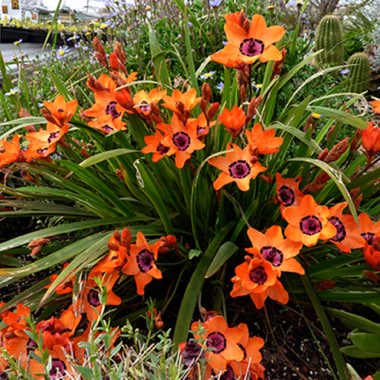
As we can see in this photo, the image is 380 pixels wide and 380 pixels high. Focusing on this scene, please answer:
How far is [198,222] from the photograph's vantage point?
5.37 feet

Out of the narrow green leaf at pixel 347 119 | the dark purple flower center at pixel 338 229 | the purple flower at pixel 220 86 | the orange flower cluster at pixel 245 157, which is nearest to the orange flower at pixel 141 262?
the orange flower cluster at pixel 245 157

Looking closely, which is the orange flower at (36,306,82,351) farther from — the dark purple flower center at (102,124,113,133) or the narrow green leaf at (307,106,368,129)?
the narrow green leaf at (307,106,368,129)

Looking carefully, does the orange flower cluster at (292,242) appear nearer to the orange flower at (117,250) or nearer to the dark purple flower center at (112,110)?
the orange flower at (117,250)

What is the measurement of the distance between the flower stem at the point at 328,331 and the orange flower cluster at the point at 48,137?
2.38 feet

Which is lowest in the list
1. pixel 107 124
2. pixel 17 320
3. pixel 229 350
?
pixel 17 320

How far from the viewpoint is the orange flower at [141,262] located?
4.54ft

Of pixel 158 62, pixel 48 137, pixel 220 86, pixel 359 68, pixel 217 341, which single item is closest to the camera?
pixel 217 341

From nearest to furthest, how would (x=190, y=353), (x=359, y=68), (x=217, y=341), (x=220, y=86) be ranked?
(x=190, y=353) < (x=217, y=341) < (x=220, y=86) < (x=359, y=68)

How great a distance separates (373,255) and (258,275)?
0.86 ft

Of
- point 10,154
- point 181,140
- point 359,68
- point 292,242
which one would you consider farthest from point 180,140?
point 359,68

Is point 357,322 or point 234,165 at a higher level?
point 234,165

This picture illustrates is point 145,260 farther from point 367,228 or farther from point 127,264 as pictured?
point 367,228

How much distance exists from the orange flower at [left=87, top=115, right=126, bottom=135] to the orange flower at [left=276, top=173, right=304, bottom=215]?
435 millimetres

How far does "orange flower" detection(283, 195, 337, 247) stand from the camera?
4.35 feet
